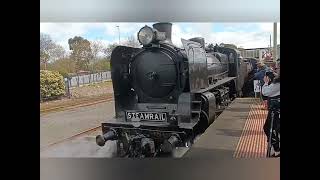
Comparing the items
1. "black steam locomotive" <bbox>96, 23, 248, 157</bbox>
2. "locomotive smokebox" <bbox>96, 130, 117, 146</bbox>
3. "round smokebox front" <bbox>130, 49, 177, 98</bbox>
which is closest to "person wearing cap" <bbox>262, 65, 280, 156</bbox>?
"black steam locomotive" <bbox>96, 23, 248, 157</bbox>

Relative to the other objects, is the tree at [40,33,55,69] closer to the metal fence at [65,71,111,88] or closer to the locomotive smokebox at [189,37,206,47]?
the metal fence at [65,71,111,88]

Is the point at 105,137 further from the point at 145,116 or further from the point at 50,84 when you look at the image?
the point at 50,84

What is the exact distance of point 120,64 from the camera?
8.87 ft

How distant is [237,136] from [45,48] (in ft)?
4.71

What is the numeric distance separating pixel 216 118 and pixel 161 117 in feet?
1.34

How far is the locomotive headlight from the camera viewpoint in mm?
2566

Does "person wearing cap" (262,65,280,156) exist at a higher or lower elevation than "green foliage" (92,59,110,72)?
lower

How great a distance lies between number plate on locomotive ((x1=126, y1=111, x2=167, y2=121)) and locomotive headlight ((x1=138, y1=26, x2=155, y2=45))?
495mm

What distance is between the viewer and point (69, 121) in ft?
8.58

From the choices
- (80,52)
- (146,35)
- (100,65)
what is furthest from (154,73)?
(80,52)

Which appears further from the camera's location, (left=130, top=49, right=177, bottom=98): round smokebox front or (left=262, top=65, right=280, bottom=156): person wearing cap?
(left=130, top=49, right=177, bottom=98): round smokebox front

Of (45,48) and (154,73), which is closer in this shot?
(45,48)
